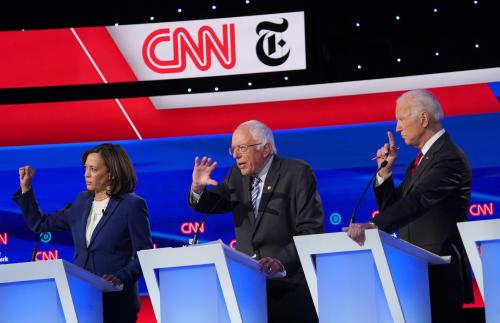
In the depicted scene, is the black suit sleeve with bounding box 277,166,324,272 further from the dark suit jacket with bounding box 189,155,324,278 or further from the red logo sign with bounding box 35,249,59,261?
the red logo sign with bounding box 35,249,59,261

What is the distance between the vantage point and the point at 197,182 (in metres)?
5.15

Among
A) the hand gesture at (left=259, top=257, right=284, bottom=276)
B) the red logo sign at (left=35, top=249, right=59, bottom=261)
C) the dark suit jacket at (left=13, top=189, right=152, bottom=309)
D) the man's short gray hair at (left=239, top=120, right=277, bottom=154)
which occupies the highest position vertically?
the man's short gray hair at (left=239, top=120, right=277, bottom=154)

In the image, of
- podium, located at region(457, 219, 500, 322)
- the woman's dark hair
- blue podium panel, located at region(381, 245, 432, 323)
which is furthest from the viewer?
the woman's dark hair

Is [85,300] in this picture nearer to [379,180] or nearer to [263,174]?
[263,174]

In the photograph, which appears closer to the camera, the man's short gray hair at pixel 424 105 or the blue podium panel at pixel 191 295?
the blue podium panel at pixel 191 295

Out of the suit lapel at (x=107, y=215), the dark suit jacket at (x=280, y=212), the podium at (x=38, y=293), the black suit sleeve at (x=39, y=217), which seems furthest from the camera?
the black suit sleeve at (x=39, y=217)

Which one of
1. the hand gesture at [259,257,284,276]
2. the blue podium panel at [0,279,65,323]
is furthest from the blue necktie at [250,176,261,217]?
the blue podium panel at [0,279,65,323]

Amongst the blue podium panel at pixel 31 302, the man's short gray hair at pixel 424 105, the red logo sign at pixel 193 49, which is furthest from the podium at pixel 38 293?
the red logo sign at pixel 193 49

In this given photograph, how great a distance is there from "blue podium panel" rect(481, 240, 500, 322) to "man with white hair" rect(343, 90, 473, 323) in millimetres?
377

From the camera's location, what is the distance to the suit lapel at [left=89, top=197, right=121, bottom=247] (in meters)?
5.08

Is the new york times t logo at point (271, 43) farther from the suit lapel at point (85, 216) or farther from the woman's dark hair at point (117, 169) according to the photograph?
the suit lapel at point (85, 216)

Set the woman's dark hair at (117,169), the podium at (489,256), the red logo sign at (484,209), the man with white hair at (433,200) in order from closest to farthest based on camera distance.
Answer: the podium at (489,256) < the man with white hair at (433,200) < the woman's dark hair at (117,169) < the red logo sign at (484,209)

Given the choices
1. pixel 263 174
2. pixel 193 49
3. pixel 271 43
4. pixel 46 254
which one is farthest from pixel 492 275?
pixel 46 254

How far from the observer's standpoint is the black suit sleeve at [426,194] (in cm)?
464
